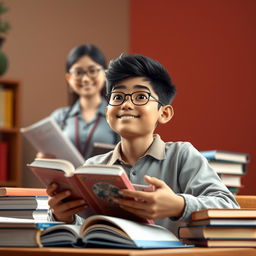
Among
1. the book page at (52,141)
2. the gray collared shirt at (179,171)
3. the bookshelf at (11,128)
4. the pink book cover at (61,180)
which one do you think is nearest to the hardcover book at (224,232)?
the gray collared shirt at (179,171)

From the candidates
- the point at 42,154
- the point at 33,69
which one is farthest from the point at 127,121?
the point at 33,69

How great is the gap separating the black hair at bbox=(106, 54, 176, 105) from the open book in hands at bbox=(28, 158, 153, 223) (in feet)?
0.96

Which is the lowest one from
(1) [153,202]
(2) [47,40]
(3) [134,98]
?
(1) [153,202]

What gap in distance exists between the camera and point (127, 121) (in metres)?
1.45

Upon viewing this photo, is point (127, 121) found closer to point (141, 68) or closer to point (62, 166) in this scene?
point (141, 68)

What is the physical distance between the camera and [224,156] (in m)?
2.26

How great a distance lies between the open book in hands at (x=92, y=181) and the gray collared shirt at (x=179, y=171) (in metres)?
0.16

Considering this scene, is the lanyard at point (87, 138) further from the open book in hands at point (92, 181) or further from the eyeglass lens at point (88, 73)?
the open book in hands at point (92, 181)

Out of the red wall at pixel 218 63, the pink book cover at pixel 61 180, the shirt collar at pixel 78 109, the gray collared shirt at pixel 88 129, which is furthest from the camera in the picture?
the shirt collar at pixel 78 109

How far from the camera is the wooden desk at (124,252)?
104cm

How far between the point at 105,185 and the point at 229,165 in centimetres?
116

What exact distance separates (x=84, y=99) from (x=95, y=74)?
165mm

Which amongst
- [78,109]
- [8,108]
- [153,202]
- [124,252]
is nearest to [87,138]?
[78,109]

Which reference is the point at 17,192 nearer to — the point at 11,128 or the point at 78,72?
the point at 78,72
